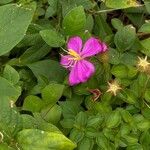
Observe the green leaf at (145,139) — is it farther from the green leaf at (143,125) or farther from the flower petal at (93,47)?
the flower petal at (93,47)

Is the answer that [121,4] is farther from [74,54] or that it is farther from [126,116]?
[126,116]

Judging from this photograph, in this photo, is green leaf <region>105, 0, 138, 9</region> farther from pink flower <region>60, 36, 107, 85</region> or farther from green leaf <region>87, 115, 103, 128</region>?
green leaf <region>87, 115, 103, 128</region>

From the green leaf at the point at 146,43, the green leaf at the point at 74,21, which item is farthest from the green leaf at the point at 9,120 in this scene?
the green leaf at the point at 146,43

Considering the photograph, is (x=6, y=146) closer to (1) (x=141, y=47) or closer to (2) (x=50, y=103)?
(2) (x=50, y=103)

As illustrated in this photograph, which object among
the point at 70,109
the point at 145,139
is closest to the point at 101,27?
the point at 70,109

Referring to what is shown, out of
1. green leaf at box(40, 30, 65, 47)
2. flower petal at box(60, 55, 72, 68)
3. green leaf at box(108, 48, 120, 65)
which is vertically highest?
green leaf at box(40, 30, 65, 47)

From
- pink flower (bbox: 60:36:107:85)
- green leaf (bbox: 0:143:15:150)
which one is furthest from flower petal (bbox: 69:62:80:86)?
green leaf (bbox: 0:143:15:150)
